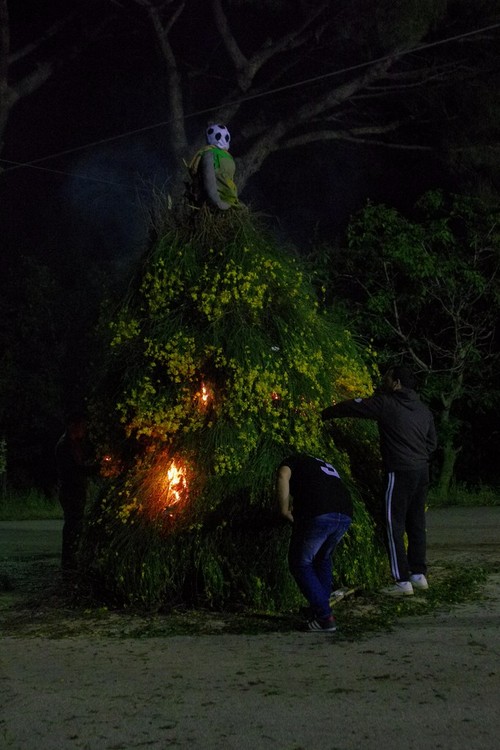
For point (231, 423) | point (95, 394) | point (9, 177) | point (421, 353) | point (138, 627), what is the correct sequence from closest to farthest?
point (138, 627), point (231, 423), point (95, 394), point (421, 353), point (9, 177)

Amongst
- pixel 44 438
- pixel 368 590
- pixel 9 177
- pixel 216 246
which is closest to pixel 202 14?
pixel 9 177

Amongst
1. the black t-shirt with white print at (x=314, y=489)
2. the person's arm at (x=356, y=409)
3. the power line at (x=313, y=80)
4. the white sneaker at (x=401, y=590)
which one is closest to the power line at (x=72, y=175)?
the power line at (x=313, y=80)

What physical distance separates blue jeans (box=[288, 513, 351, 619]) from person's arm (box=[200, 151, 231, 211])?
289 cm

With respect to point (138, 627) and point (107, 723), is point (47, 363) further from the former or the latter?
point (107, 723)

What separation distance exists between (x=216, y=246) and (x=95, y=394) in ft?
5.15

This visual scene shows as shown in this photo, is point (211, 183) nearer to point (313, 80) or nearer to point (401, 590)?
point (401, 590)

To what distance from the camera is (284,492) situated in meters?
7.52

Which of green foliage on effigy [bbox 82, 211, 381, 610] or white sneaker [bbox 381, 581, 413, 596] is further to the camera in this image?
white sneaker [bbox 381, 581, 413, 596]

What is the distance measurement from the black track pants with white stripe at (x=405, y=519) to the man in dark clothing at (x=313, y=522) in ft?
Result: 3.44

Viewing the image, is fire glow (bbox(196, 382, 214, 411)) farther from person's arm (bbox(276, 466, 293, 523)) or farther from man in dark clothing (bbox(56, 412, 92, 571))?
man in dark clothing (bbox(56, 412, 92, 571))

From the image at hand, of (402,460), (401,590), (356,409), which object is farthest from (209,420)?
(401,590)

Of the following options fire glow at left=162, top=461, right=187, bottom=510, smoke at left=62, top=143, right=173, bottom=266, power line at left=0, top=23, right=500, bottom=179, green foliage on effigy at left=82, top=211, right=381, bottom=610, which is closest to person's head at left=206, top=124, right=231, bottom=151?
green foliage on effigy at left=82, top=211, right=381, bottom=610

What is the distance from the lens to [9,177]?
92.1 ft

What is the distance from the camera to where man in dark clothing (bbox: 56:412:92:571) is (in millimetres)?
9586
